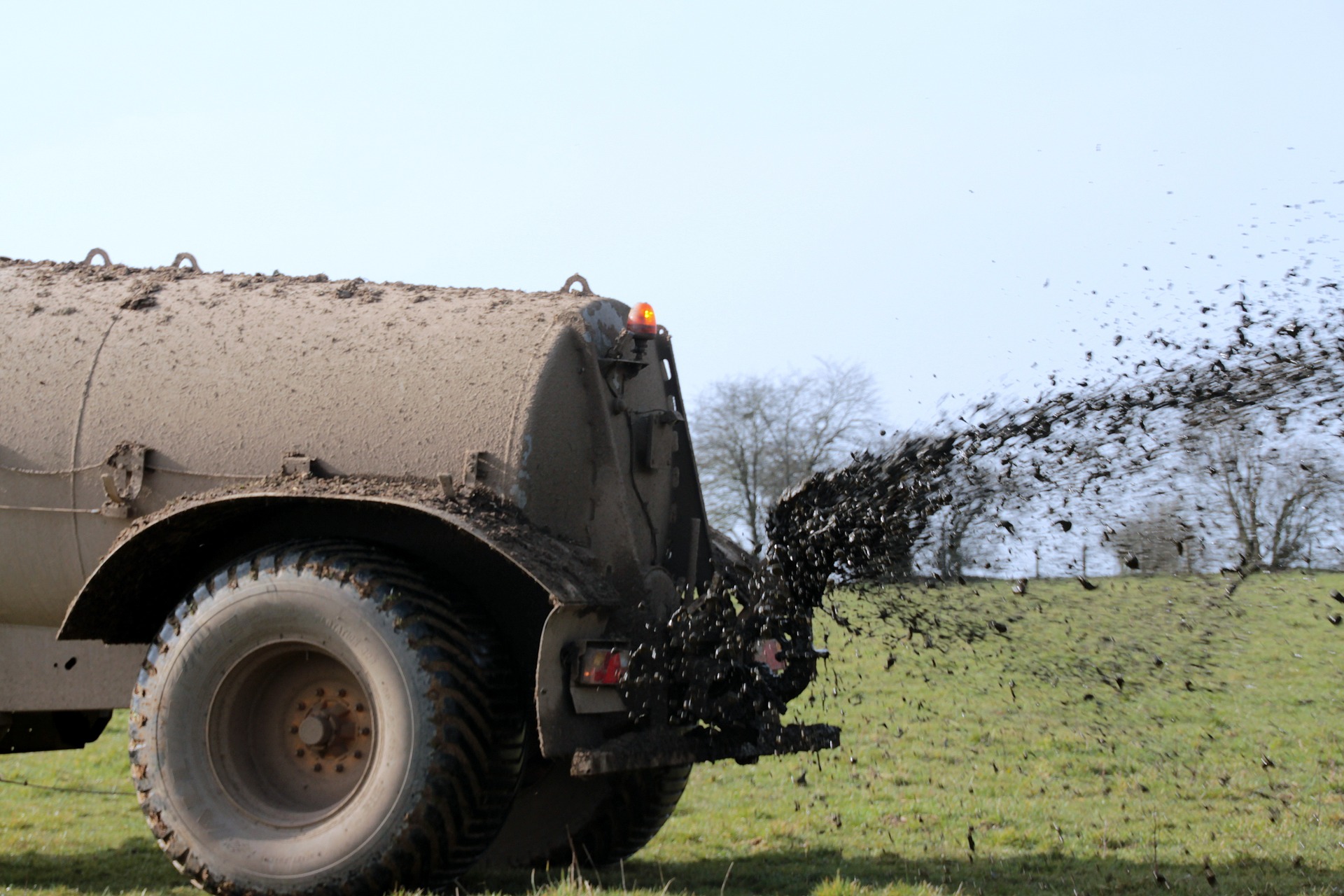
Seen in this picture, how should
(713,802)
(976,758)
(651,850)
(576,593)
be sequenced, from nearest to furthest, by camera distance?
(576,593) < (651,850) < (713,802) < (976,758)

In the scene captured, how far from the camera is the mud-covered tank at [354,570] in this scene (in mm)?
4176

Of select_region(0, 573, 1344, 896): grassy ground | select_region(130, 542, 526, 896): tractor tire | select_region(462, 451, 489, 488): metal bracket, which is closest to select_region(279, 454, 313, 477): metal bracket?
select_region(130, 542, 526, 896): tractor tire

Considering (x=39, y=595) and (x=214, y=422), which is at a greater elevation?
(x=214, y=422)

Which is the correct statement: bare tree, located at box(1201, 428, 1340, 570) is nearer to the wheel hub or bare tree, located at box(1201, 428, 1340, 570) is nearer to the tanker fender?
the tanker fender

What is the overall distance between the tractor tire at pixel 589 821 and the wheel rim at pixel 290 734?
4.03 feet

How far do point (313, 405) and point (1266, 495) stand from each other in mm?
3778

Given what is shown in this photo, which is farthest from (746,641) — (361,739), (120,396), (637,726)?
(120,396)

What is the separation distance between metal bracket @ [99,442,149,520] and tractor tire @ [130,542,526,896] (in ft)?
1.89

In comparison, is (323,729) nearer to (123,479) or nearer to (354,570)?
(354,570)

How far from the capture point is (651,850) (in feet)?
20.1

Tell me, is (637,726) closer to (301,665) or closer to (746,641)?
(746,641)

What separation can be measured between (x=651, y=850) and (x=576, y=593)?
97.1 inches

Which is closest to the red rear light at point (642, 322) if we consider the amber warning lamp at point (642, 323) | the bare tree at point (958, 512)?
the amber warning lamp at point (642, 323)

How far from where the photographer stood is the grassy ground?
5070mm
